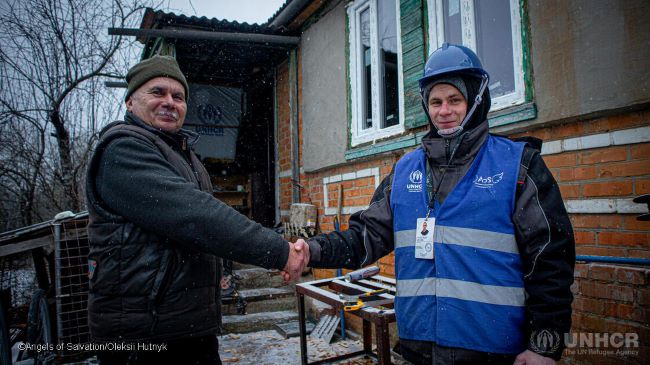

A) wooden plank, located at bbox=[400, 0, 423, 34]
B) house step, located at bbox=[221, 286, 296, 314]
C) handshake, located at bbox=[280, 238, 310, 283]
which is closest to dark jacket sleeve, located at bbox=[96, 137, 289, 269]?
handshake, located at bbox=[280, 238, 310, 283]

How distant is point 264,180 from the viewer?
872 centimetres

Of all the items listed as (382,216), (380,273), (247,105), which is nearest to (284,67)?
(247,105)

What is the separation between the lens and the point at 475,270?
152cm

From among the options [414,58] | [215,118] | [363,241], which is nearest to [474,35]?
[414,58]

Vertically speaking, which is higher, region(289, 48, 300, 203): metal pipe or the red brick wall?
region(289, 48, 300, 203): metal pipe

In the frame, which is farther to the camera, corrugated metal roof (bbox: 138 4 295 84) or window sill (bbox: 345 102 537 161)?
corrugated metal roof (bbox: 138 4 295 84)

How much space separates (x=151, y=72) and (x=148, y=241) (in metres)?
0.98

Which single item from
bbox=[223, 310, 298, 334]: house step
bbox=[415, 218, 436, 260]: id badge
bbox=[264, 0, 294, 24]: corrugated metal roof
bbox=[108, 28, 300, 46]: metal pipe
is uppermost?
bbox=[264, 0, 294, 24]: corrugated metal roof

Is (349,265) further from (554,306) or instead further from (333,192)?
(333,192)

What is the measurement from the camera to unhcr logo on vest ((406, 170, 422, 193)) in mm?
1787

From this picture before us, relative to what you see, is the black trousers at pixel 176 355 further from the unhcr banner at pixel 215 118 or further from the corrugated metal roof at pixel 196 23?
the unhcr banner at pixel 215 118

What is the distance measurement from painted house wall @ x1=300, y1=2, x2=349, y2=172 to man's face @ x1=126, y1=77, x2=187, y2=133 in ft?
9.60

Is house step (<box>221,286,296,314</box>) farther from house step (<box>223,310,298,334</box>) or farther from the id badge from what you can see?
the id badge

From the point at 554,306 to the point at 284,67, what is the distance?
6154 mm
